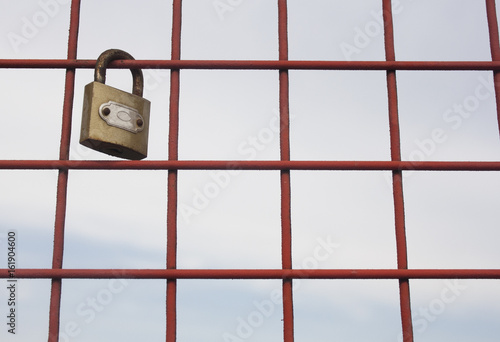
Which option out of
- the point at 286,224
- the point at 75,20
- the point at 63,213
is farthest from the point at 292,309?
the point at 75,20

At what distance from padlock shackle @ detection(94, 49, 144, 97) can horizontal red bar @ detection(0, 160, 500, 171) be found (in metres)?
0.32

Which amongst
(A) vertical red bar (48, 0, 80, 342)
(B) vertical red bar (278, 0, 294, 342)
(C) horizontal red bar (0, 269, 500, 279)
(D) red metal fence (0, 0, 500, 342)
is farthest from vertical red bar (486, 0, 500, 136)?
(A) vertical red bar (48, 0, 80, 342)

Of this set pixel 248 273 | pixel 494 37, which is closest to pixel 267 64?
pixel 248 273

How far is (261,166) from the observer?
197 centimetres

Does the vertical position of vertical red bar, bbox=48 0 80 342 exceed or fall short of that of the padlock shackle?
it falls short

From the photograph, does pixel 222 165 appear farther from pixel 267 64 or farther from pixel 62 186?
pixel 62 186

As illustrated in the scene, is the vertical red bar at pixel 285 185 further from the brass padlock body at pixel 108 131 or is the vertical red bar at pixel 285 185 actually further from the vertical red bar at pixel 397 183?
the brass padlock body at pixel 108 131

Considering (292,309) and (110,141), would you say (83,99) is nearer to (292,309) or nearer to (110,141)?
(110,141)

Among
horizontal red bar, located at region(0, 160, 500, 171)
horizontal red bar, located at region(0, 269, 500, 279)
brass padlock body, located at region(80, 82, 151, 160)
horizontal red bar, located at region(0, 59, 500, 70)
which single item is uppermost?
horizontal red bar, located at region(0, 59, 500, 70)

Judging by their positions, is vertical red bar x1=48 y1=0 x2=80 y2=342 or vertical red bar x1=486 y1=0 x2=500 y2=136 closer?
vertical red bar x1=48 y1=0 x2=80 y2=342

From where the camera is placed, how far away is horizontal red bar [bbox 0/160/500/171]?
1.96 meters

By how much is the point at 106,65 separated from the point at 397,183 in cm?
107

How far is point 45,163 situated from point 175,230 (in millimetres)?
471

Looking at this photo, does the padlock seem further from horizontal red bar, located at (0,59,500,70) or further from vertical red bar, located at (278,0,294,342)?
vertical red bar, located at (278,0,294,342)
